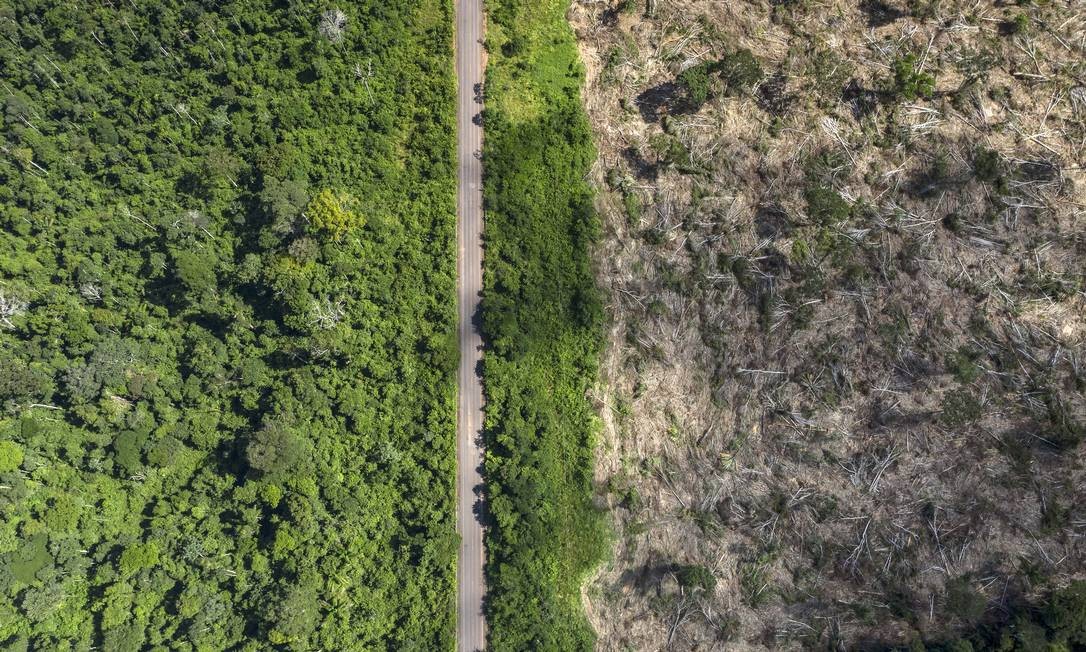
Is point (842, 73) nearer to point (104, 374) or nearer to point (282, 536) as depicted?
point (282, 536)

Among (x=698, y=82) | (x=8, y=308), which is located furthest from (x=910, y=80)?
(x=8, y=308)

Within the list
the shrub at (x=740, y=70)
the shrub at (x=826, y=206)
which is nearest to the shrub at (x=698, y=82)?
the shrub at (x=740, y=70)

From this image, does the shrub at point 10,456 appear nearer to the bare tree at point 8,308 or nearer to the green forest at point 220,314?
the green forest at point 220,314

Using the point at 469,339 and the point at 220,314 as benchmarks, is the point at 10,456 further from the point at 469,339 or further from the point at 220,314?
the point at 469,339

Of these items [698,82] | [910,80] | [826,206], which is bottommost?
[826,206]

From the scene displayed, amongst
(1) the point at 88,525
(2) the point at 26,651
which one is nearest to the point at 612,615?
(1) the point at 88,525
